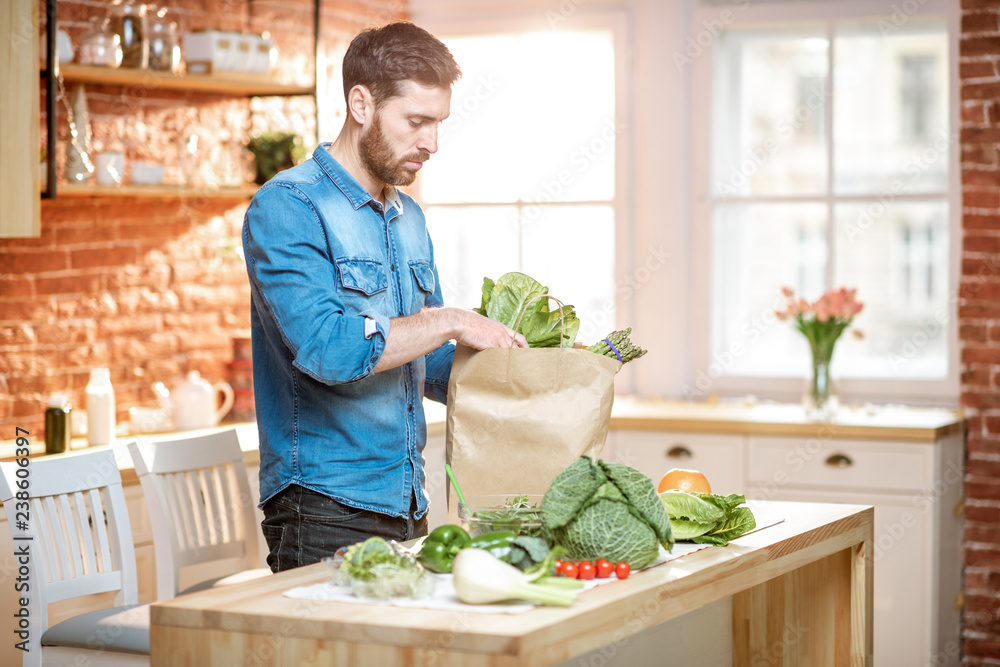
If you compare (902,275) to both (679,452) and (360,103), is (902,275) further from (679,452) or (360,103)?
(360,103)

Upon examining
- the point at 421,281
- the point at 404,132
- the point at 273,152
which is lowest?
the point at 421,281

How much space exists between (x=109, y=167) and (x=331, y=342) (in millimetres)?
1883

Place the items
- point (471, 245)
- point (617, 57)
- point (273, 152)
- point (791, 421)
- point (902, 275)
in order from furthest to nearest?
point (471, 245) < point (617, 57) < point (902, 275) < point (273, 152) < point (791, 421)

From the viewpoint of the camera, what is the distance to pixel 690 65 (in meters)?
4.39

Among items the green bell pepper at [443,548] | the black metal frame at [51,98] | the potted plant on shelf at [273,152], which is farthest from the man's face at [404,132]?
the potted plant on shelf at [273,152]

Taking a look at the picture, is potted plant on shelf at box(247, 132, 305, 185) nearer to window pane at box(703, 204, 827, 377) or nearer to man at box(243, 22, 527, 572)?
window pane at box(703, 204, 827, 377)

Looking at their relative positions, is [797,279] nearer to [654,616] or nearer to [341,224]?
[341,224]

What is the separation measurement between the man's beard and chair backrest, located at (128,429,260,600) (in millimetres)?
1078

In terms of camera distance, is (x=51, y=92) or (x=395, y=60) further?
(x=51, y=92)

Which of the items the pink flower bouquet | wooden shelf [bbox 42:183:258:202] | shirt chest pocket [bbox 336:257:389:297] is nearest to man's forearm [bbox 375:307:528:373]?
shirt chest pocket [bbox 336:257:389:297]

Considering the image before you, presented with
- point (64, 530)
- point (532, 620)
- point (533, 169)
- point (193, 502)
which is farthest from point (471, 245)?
point (532, 620)

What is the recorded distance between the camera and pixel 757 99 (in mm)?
4527

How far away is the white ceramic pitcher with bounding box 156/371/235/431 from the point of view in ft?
11.7

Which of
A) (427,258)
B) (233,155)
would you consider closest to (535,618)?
(427,258)
